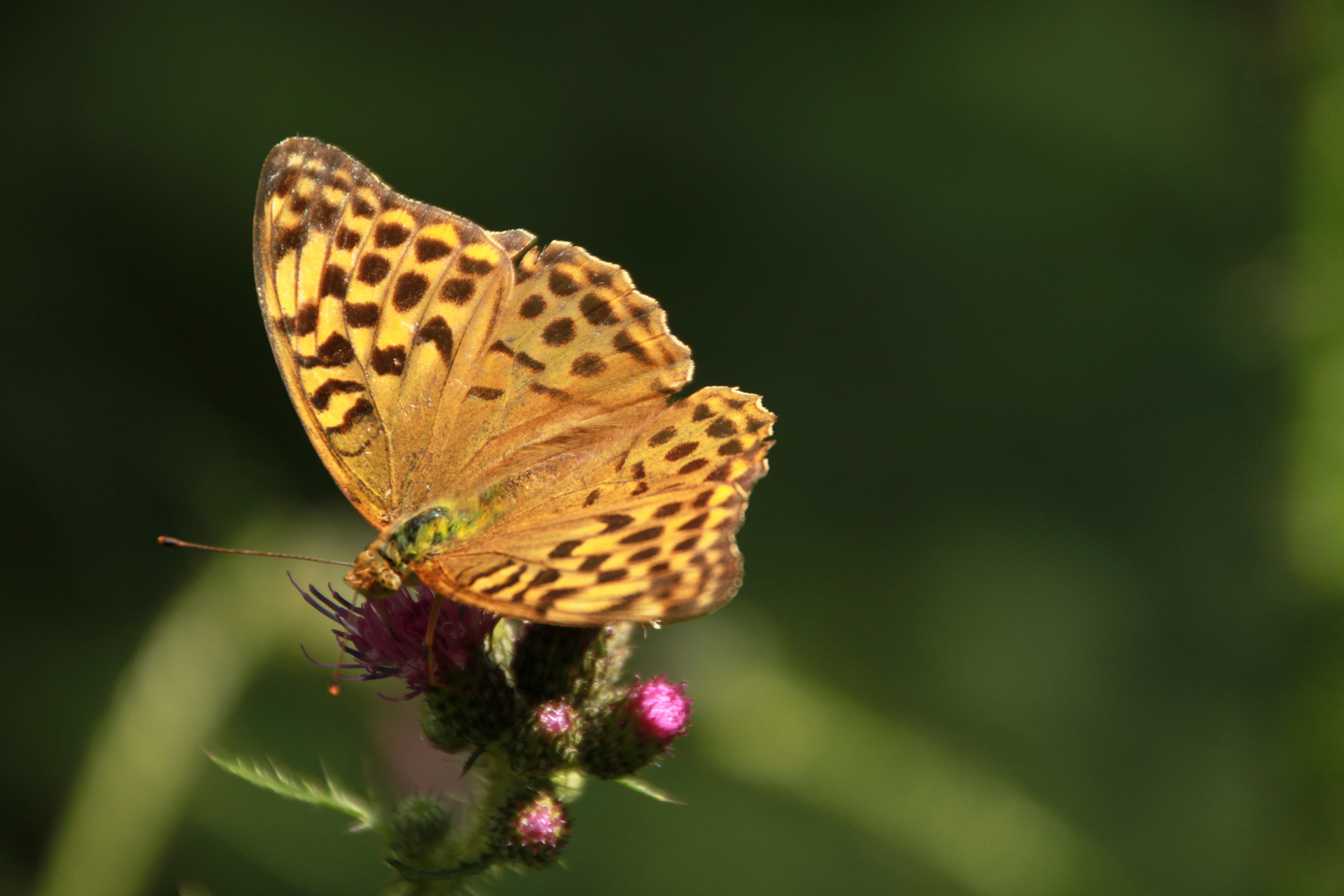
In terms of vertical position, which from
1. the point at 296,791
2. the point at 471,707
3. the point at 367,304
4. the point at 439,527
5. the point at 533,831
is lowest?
the point at 296,791

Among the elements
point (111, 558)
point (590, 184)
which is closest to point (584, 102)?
point (590, 184)

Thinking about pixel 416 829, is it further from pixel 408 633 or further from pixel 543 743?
pixel 408 633

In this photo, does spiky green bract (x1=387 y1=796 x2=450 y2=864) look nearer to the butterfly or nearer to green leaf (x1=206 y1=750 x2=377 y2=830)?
green leaf (x1=206 y1=750 x2=377 y2=830)

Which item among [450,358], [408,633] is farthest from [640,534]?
[450,358]

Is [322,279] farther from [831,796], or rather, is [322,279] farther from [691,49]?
[691,49]

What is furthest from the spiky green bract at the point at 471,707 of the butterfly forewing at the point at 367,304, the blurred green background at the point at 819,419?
the blurred green background at the point at 819,419

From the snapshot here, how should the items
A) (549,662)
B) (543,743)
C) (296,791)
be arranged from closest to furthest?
(296,791) → (543,743) → (549,662)
